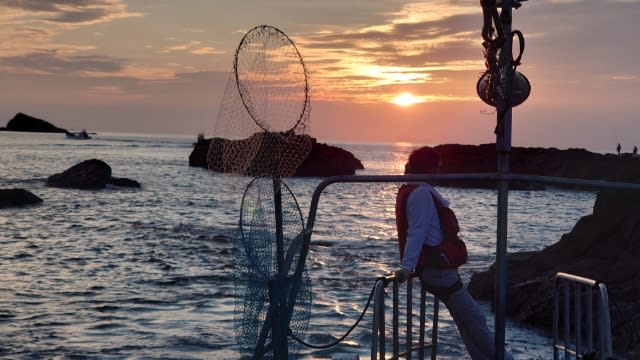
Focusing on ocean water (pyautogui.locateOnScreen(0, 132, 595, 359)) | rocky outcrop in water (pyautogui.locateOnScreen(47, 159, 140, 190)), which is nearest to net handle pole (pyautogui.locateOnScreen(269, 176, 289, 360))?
ocean water (pyautogui.locateOnScreen(0, 132, 595, 359))

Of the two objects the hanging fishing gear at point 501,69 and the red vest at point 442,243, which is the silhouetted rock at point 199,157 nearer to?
the red vest at point 442,243

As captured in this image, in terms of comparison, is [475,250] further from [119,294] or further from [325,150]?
[325,150]

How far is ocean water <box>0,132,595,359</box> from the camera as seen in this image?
44.3 feet

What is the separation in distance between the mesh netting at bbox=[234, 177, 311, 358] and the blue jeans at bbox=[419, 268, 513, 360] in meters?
1.30

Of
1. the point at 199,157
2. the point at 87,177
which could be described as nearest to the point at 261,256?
the point at 87,177

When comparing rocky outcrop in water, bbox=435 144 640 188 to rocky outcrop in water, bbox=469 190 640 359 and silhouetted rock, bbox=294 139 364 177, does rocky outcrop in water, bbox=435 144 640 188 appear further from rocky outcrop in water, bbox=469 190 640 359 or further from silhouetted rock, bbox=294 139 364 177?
rocky outcrop in water, bbox=469 190 640 359

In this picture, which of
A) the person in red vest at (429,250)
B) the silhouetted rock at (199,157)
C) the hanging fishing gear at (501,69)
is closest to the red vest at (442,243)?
the person in red vest at (429,250)

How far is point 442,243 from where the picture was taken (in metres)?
5.89

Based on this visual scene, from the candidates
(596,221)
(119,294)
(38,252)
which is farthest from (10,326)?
(596,221)

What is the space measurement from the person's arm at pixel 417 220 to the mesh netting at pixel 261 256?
3.94 ft

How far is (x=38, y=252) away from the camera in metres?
25.3

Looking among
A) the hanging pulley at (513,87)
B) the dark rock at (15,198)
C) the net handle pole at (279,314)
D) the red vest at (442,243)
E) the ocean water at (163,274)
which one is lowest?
the ocean water at (163,274)

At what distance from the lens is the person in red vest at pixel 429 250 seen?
18.9ft

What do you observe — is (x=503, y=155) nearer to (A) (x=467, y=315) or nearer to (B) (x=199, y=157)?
(A) (x=467, y=315)
